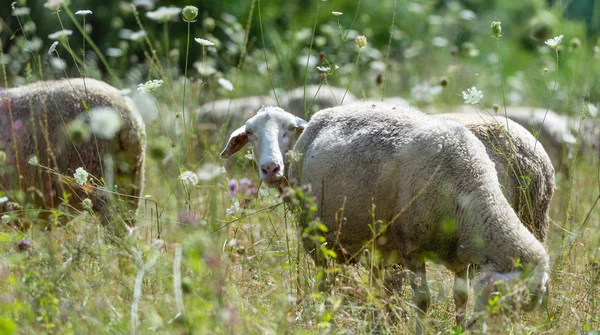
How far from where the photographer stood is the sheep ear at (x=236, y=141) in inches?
198

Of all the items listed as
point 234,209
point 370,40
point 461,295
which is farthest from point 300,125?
point 370,40

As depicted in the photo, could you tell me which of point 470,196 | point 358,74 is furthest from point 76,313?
point 358,74

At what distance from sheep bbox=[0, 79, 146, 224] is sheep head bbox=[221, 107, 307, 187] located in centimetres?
71

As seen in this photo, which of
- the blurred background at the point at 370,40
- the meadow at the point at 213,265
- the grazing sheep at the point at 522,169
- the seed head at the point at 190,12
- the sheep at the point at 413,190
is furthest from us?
the blurred background at the point at 370,40

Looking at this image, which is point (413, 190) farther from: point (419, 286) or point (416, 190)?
point (419, 286)

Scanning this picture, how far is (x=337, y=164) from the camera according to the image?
4328 millimetres

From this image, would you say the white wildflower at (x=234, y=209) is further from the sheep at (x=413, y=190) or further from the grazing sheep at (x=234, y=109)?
the grazing sheep at (x=234, y=109)

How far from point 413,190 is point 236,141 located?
160cm

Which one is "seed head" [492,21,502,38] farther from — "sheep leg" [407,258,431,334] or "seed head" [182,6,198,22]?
"seed head" [182,6,198,22]

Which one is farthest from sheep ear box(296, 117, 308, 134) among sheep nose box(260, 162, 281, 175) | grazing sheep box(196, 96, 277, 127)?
grazing sheep box(196, 96, 277, 127)

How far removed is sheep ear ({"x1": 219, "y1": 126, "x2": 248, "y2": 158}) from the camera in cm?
504

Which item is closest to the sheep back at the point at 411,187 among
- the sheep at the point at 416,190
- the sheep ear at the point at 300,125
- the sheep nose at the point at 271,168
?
the sheep at the point at 416,190

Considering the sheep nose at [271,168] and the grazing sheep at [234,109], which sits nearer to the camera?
the sheep nose at [271,168]

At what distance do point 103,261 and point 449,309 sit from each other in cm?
175
